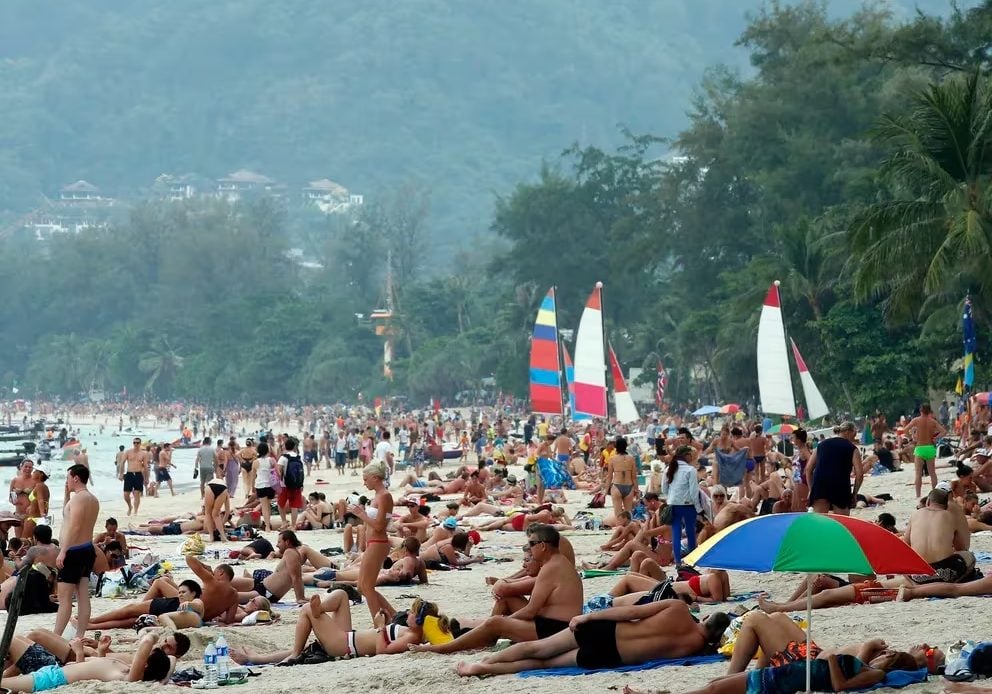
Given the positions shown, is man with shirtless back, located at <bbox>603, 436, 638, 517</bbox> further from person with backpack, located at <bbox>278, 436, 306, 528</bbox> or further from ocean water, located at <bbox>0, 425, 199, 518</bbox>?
ocean water, located at <bbox>0, 425, 199, 518</bbox>

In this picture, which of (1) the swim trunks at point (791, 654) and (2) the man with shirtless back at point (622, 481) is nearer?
(1) the swim trunks at point (791, 654)

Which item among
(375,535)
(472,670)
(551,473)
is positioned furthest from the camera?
(551,473)

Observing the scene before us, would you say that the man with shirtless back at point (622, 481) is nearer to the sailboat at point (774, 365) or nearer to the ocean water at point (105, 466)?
the ocean water at point (105, 466)

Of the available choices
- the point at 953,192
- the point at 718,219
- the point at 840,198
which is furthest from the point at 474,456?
the point at 953,192

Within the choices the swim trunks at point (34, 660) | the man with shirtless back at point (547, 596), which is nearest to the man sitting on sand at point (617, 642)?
the man with shirtless back at point (547, 596)

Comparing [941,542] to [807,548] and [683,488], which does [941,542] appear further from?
[807,548]

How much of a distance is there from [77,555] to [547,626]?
3089 mm

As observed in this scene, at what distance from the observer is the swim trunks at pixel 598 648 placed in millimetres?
8664

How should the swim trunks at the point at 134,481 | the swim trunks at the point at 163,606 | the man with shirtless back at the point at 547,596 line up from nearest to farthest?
1. the man with shirtless back at the point at 547,596
2. the swim trunks at the point at 163,606
3. the swim trunks at the point at 134,481

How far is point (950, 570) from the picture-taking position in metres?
10.4

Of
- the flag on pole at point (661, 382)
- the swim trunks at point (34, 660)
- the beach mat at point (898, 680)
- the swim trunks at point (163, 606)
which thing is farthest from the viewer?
the flag on pole at point (661, 382)

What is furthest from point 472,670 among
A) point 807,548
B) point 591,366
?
point 591,366

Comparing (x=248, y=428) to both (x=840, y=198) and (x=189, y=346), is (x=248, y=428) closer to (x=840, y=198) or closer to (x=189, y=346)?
(x=189, y=346)

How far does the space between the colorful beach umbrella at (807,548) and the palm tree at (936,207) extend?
39.7ft
